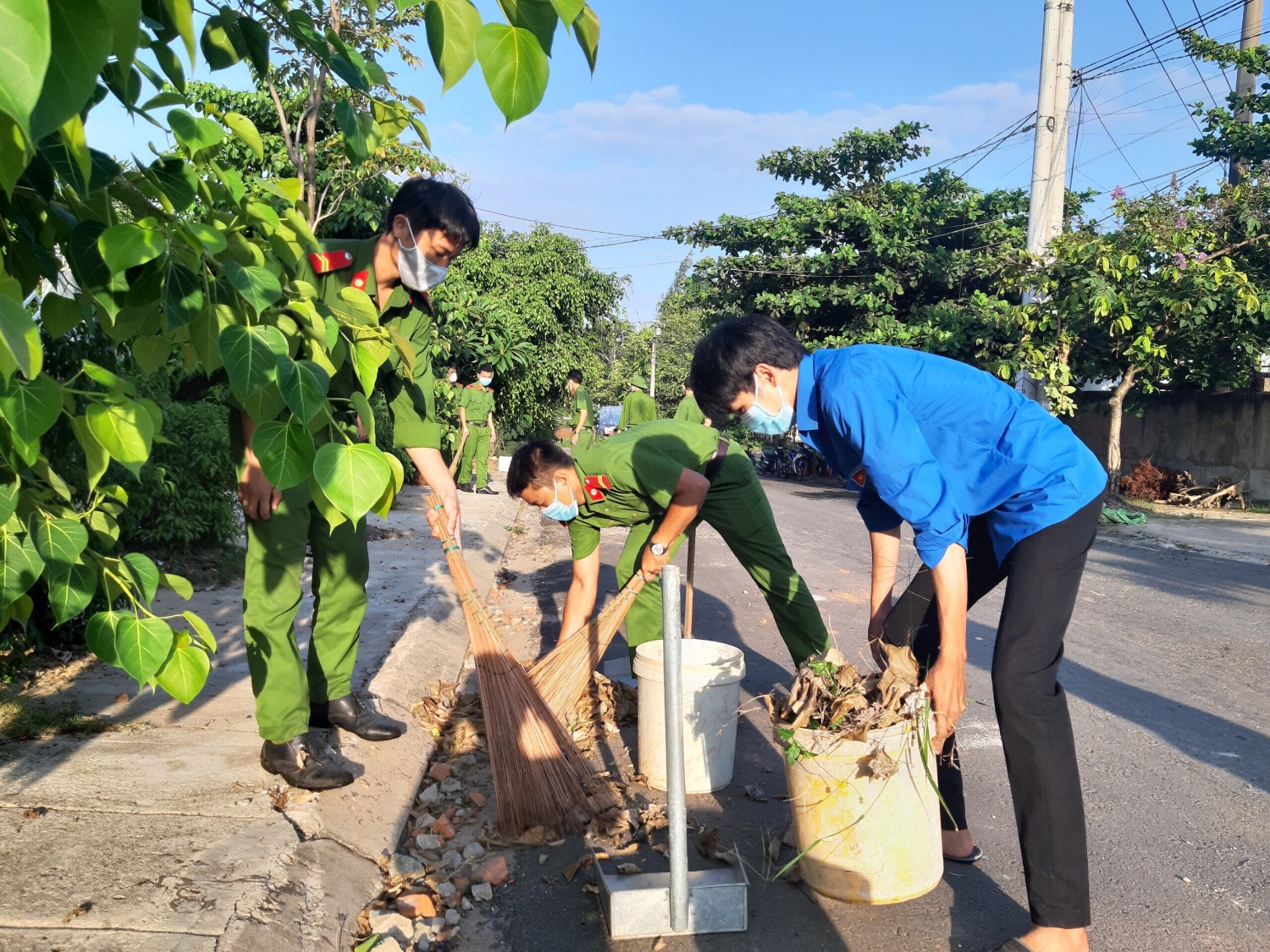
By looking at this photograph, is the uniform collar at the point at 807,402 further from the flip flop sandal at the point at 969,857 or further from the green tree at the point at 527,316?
the green tree at the point at 527,316

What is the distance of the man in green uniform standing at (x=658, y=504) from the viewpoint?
12.4 feet

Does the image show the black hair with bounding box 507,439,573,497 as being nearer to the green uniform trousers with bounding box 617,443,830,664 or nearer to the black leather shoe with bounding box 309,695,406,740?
the green uniform trousers with bounding box 617,443,830,664

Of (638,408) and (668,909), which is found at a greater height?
(638,408)

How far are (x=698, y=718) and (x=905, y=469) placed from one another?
1430mm

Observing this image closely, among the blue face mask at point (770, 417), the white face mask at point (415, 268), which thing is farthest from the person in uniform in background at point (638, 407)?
the blue face mask at point (770, 417)

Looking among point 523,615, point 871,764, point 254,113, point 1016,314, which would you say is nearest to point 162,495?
point 523,615

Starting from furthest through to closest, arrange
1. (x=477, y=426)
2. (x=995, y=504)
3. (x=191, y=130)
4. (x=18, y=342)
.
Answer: (x=477, y=426) < (x=995, y=504) < (x=191, y=130) < (x=18, y=342)

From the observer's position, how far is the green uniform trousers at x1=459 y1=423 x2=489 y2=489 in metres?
12.8

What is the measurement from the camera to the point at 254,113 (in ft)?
33.1

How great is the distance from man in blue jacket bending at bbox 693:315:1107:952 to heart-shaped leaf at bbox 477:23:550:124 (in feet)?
5.09

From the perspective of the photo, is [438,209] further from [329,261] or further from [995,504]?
[995,504]

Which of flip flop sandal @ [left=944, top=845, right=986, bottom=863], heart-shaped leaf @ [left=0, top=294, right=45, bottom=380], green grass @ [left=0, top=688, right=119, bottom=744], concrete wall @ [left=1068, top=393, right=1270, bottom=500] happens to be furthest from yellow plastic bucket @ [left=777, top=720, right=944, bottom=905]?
concrete wall @ [left=1068, top=393, right=1270, bottom=500]

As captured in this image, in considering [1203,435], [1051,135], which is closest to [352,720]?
[1051,135]

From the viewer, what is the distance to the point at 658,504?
404cm
